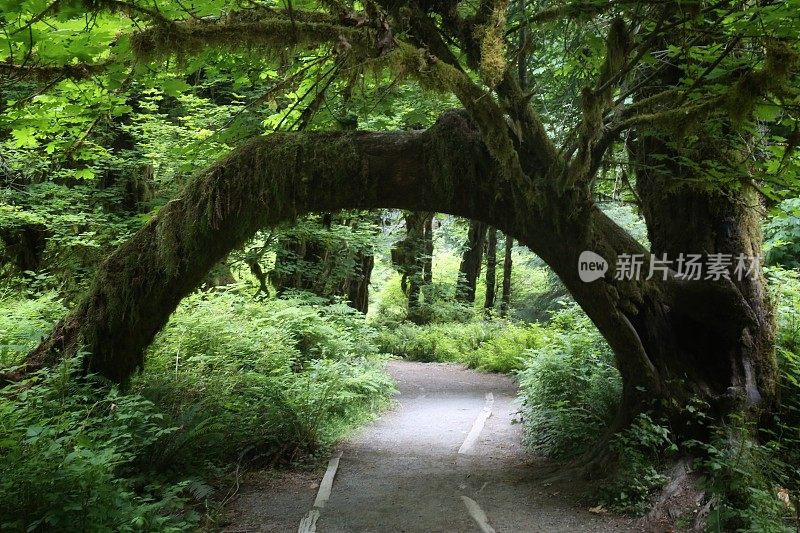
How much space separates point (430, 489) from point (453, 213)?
3.14 meters

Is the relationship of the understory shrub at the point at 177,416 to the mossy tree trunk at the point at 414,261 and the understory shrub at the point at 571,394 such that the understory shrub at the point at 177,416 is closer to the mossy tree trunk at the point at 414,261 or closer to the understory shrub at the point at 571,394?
the understory shrub at the point at 571,394

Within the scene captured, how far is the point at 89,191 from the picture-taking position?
37.3 feet

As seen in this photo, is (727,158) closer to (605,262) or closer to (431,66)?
(605,262)

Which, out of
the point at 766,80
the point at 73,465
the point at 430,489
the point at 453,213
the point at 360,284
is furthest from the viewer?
the point at 360,284

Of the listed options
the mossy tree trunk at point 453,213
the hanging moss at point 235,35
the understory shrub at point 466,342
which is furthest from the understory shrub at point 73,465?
the understory shrub at point 466,342

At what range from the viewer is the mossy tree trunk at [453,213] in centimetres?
574

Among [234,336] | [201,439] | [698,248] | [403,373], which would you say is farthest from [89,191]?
[698,248]

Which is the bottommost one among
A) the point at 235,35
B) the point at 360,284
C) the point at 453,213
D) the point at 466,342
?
the point at 466,342

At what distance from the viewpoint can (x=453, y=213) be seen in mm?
6020

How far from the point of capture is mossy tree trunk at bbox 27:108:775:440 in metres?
5.74

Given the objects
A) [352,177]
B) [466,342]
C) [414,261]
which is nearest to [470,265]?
[414,261]

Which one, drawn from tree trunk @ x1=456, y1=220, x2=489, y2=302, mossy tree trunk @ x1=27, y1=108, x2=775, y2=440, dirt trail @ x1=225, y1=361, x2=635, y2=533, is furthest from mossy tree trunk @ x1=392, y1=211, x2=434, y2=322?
mossy tree trunk @ x1=27, y1=108, x2=775, y2=440

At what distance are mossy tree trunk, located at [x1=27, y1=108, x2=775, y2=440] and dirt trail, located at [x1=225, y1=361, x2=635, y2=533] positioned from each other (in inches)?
56.9

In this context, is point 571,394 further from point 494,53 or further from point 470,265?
point 470,265
